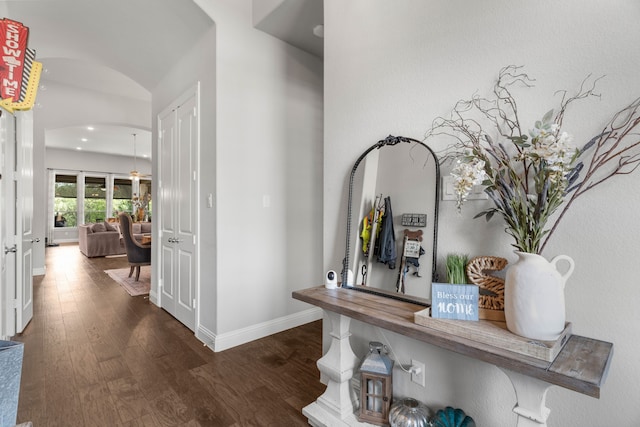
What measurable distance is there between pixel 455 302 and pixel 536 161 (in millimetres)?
603

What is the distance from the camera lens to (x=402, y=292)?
5.35 ft

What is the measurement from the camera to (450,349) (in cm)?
112

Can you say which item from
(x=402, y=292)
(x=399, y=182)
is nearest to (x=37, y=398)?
(x=402, y=292)

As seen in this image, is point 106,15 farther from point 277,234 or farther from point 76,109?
point 76,109

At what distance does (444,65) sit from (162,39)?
9.85 feet

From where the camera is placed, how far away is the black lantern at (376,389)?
159 cm

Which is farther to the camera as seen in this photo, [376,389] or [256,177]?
[256,177]

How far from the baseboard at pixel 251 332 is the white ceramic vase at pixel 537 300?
2.31 m

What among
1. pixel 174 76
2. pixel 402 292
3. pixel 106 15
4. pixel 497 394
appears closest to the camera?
pixel 497 394

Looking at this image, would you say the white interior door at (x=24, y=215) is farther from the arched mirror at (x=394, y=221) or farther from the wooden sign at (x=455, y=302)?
the wooden sign at (x=455, y=302)

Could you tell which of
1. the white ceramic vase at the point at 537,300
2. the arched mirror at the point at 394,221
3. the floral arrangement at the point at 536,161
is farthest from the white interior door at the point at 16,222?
the white ceramic vase at the point at 537,300

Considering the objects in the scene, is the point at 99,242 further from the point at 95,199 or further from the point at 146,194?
the point at 146,194

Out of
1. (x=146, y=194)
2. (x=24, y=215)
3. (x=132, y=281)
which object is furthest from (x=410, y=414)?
(x=146, y=194)

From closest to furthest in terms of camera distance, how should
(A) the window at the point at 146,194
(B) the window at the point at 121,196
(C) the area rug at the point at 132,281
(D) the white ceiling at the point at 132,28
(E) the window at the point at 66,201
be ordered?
(D) the white ceiling at the point at 132,28 → (C) the area rug at the point at 132,281 → (E) the window at the point at 66,201 → (B) the window at the point at 121,196 → (A) the window at the point at 146,194
